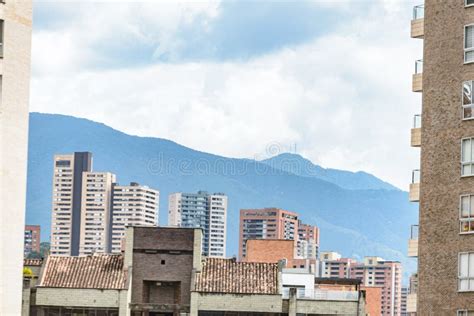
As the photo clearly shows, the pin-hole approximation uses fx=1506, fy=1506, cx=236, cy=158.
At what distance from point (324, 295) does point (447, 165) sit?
4438 centimetres

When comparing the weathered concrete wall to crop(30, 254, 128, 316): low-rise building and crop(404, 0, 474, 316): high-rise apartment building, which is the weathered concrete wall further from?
crop(404, 0, 474, 316): high-rise apartment building

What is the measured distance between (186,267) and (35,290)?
10736mm

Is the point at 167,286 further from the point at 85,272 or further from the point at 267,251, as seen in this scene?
the point at 267,251

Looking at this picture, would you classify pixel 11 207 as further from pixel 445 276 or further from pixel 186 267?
pixel 186 267

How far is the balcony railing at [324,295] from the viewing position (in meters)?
103

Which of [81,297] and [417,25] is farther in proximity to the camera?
[81,297]

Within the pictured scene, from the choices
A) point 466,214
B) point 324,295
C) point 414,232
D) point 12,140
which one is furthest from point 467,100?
point 324,295

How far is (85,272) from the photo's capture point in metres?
105

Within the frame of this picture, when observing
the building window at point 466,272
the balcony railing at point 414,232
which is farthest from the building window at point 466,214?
the balcony railing at point 414,232

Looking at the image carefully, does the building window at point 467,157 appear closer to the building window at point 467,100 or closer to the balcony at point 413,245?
the building window at point 467,100

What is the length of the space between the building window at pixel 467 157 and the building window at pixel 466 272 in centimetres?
320

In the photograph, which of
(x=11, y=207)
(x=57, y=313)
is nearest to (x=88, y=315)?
(x=57, y=313)

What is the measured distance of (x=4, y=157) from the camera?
190 feet

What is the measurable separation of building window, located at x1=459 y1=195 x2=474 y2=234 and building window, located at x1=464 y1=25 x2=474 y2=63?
18.1 ft
